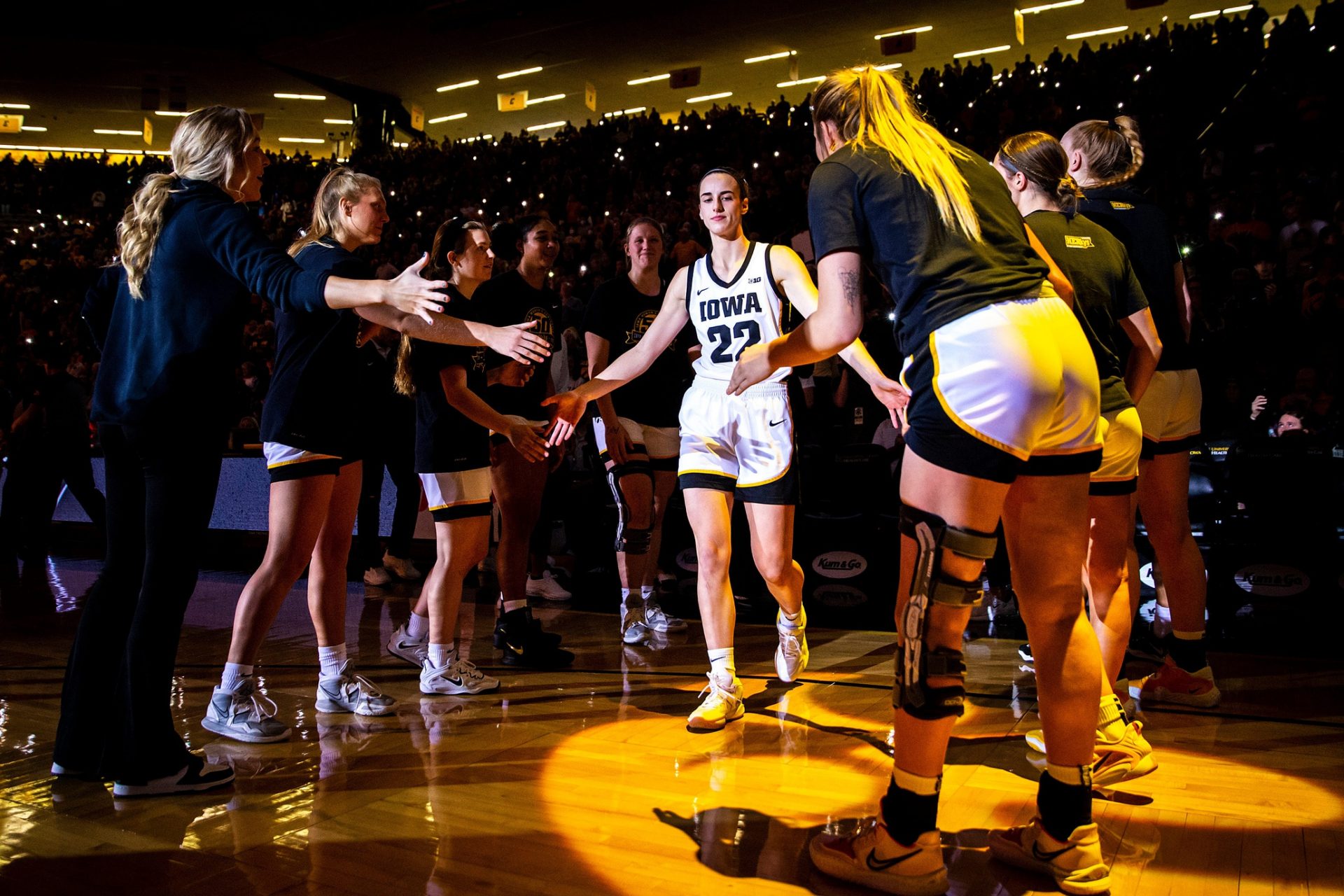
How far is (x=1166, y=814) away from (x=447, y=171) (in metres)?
17.7

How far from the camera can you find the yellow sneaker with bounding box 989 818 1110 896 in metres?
1.80

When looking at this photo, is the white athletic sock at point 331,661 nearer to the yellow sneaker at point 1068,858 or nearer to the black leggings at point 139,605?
the black leggings at point 139,605

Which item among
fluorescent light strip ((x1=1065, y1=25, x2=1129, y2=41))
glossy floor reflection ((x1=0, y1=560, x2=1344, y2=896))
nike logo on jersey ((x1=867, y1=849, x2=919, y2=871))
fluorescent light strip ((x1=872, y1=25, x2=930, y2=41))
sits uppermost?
fluorescent light strip ((x1=872, y1=25, x2=930, y2=41))

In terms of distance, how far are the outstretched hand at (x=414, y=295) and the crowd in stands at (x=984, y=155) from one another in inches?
62.7

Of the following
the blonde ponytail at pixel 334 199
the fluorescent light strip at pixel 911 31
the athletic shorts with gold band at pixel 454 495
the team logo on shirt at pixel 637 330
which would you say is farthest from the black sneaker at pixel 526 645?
the fluorescent light strip at pixel 911 31

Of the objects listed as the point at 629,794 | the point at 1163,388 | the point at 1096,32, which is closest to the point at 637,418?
the point at 1163,388

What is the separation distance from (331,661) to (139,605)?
3.12 ft

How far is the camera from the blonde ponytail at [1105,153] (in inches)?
114

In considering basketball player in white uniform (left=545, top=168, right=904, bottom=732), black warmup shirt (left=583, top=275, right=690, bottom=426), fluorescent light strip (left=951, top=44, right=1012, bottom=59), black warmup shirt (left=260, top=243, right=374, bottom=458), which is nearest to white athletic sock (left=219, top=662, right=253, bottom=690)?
black warmup shirt (left=260, top=243, right=374, bottom=458)

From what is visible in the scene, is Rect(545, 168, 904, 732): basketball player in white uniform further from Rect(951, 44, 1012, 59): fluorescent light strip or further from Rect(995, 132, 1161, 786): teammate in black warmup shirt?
Rect(951, 44, 1012, 59): fluorescent light strip

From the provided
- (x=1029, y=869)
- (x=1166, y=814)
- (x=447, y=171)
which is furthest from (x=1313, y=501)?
(x=447, y=171)

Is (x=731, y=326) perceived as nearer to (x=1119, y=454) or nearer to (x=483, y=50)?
(x=1119, y=454)

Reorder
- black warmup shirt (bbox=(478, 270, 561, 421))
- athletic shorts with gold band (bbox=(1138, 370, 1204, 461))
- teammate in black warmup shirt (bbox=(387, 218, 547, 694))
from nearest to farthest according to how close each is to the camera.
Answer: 1. athletic shorts with gold band (bbox=(1138, 370, 1204, 461))
2. teammate in black warmup shirt (bbox=(387, 218, 547, 694))
3. black warmup shirt (bbox=(478, 270, 561, 421))

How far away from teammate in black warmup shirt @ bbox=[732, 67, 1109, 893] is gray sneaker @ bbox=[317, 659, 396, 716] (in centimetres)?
183
